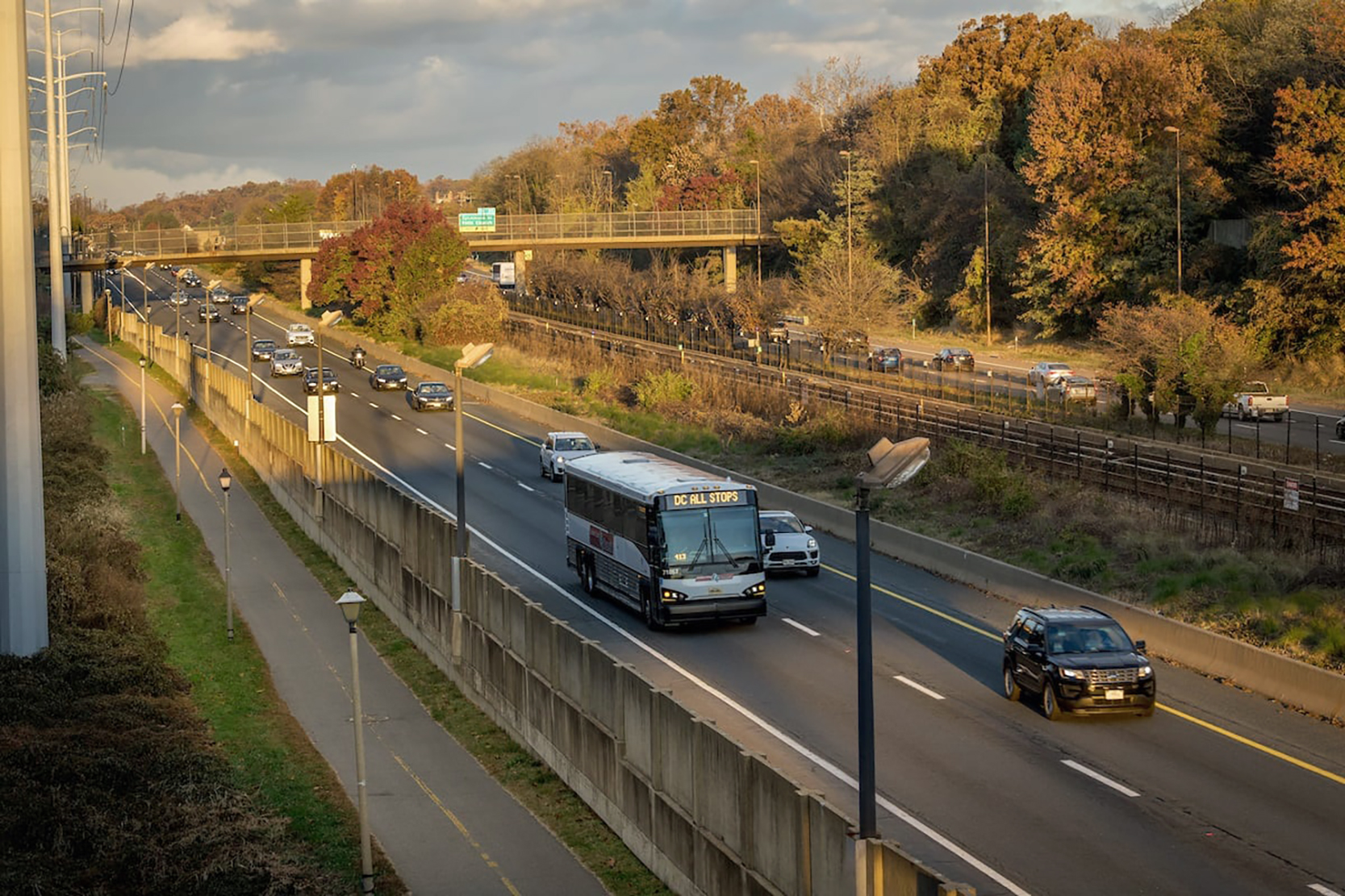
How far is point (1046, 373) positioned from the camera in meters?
70.2

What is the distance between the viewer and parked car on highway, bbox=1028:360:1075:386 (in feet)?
224

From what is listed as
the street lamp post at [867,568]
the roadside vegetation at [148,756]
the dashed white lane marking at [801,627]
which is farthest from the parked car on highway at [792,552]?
the street lamp post at [867,568]

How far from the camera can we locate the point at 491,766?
910 inches

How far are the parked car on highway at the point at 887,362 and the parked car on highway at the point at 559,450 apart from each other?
30527mm

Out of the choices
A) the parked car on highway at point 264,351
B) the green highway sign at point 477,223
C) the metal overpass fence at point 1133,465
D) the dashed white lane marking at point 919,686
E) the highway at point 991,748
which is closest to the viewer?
the highway at point 991,748

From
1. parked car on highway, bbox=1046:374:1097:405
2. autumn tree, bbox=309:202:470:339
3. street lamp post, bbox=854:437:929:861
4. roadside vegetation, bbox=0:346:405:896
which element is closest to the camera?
street lamp post, bbox=854:437:929:861

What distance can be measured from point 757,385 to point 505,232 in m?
55.5

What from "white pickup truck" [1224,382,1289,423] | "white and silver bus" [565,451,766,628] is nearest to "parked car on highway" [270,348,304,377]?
"white pickup truck" [1224,382,1289,423]

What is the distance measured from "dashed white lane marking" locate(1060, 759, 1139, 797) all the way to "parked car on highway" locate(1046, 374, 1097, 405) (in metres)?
39.7

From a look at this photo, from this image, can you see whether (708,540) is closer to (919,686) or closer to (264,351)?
(919,686)

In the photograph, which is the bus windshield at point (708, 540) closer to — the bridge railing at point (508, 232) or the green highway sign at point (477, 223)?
the bridge railing at point (508, 232)

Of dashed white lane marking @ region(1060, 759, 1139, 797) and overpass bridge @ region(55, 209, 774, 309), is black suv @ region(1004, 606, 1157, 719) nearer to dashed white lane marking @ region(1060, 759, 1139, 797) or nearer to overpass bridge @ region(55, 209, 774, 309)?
dashed white lane marking @ region(1060, 759, 1139, 797)

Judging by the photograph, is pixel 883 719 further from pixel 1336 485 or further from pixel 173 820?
pixel 1336 485

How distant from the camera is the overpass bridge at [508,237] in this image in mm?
110625
